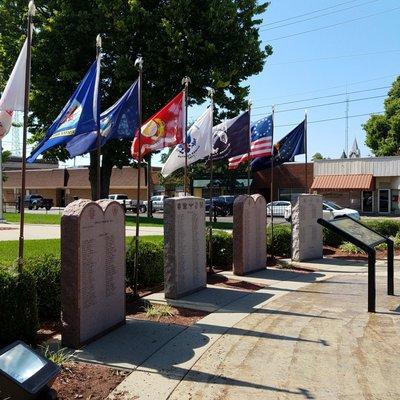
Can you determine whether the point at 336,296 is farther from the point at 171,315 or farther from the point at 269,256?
the point at 269,256

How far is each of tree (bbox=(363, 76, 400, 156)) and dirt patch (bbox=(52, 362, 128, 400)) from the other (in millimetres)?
50215

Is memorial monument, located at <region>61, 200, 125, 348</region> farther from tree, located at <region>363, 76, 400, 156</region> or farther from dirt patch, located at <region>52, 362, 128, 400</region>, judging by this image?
→ tree, located at <region>363, 76, 400, 156</region>

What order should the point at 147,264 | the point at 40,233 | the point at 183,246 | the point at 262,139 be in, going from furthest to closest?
the point at 40,233, the point at 262,139, the point at 147,264, the point at 183,246

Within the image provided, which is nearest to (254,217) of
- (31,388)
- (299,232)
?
(299,232)

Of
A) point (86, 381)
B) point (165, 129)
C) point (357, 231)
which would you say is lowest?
point (86, 381)

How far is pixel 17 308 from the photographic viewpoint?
5441mm

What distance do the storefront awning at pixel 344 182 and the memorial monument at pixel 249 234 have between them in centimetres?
3571

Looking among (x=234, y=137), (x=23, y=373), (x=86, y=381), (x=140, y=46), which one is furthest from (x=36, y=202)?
(x=23, y=373)

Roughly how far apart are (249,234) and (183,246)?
295cm

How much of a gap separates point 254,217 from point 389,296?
138 inches

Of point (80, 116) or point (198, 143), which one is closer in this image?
point (80, 116)

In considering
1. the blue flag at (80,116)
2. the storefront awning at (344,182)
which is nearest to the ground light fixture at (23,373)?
the blue flag at (80,116)

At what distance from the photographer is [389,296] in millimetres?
9039

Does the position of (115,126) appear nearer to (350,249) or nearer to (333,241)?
(350,249)
